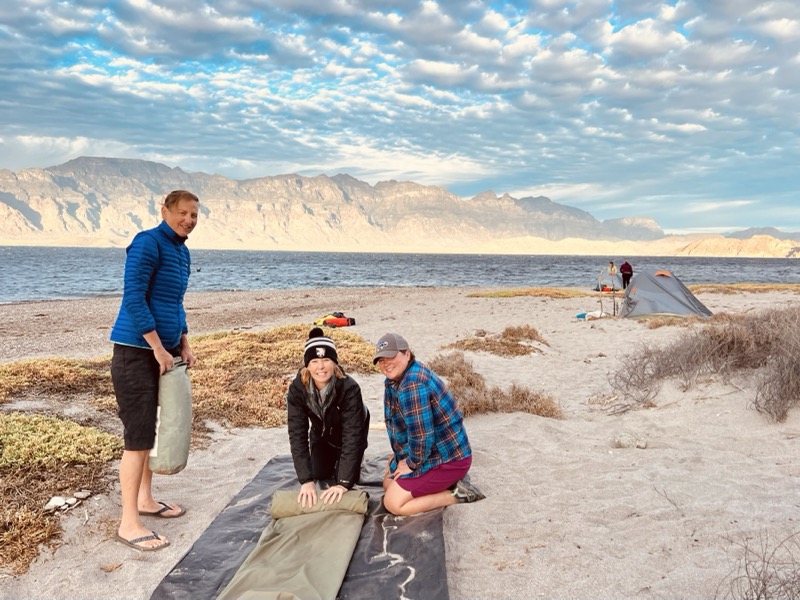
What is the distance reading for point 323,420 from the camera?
495 centimetres

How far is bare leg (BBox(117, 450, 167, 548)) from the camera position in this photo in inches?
169

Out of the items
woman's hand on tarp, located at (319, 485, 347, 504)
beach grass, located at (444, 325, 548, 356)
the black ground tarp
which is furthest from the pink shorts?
beach grass, located at (444, 325, 548, 356)

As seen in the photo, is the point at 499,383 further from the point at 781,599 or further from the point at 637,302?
the point at 637,302

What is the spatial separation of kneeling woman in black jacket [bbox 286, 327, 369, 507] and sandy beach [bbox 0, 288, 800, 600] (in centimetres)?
92

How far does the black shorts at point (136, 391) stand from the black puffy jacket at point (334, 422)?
1.07 m

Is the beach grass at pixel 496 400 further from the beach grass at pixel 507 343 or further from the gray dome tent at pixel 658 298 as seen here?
the gray dome tent at pixel 658 298

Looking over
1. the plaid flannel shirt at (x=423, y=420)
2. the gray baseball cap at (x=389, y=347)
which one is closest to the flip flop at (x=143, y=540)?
the plaid flannel shirt at (x=423, y=420)

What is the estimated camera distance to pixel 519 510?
4.71 m

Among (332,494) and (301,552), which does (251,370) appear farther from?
(301,552)

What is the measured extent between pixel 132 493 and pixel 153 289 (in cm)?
156

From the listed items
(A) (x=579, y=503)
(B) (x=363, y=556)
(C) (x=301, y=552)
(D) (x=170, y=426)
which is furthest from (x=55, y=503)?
(A) (x=579, y=503)

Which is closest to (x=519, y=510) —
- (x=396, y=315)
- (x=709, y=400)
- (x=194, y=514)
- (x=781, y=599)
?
(x=781, y=599)

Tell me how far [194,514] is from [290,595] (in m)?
1.92

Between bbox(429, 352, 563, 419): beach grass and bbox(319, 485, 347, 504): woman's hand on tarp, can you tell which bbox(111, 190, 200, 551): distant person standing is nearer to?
bbox(319, 485, 347, 504): woman's hand on tarp
